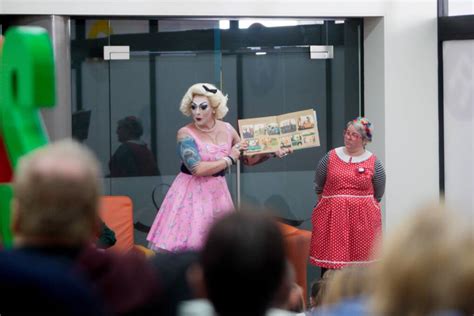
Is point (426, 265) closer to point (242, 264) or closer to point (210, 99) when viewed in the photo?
point (242, 264)

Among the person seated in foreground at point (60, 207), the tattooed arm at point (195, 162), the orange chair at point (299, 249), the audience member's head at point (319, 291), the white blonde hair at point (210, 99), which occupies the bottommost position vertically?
the orange chair at point (299, 249)

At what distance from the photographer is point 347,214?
7.41m

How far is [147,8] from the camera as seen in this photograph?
8.20 metres

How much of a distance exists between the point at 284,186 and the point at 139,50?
165 centimetres

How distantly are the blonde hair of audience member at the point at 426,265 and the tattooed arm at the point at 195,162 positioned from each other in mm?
5349

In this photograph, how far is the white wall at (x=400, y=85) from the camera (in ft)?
28.4

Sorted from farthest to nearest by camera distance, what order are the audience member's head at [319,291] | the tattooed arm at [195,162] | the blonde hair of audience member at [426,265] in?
the tattooed arm at [195,162] < the audience member's head at [319,291] < the blonde hair of audience member at [426,265]

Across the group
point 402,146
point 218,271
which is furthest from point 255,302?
point 402,146

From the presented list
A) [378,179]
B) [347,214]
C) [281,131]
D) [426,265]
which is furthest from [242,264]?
[281,131]

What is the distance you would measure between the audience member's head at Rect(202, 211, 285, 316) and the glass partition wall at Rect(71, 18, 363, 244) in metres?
6.36

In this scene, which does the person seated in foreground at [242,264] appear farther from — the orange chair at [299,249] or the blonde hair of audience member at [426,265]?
the orange chair at [299,249]

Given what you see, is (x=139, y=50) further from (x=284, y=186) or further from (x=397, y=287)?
(x=397, y=287)

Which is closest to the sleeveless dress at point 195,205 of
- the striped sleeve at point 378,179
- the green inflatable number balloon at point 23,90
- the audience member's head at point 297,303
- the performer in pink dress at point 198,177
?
the performer in pink dress at point 198,177

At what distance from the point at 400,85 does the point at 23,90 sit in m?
5.73
